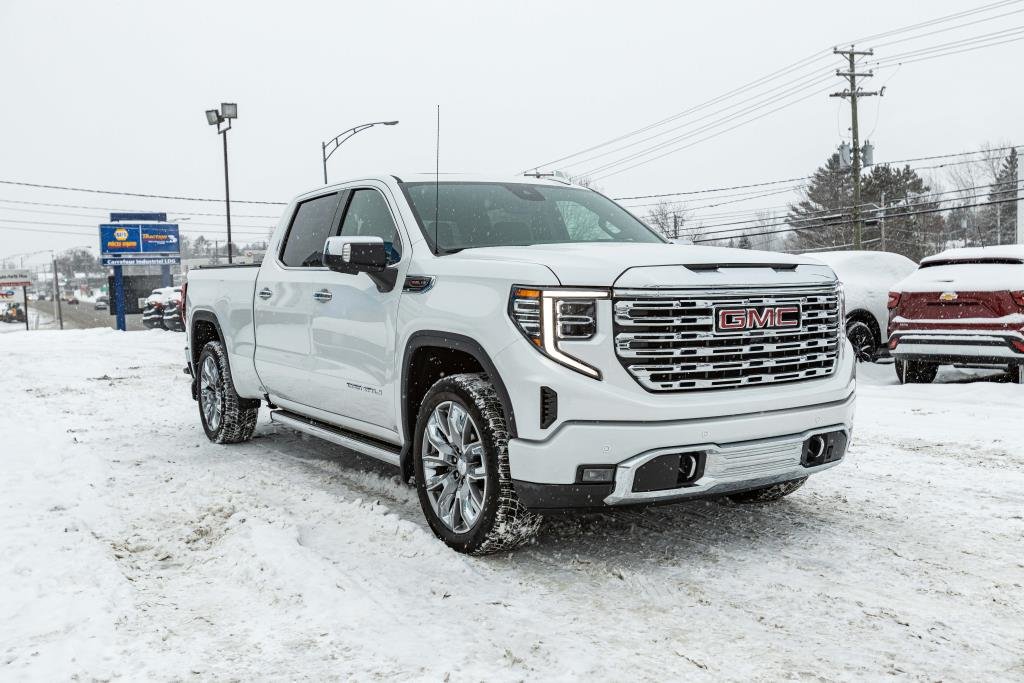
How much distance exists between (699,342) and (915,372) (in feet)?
27.2

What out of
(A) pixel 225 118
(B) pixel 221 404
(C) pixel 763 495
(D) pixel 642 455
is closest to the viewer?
(D) pixel 642 455

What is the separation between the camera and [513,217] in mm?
5293

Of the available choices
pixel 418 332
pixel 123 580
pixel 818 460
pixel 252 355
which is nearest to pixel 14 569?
pixel 123 580

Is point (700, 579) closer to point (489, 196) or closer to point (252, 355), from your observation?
point (489, 196)

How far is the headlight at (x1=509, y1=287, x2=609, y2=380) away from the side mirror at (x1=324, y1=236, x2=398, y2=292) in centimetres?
123

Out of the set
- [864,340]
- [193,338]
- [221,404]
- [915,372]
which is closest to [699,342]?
[221,404]

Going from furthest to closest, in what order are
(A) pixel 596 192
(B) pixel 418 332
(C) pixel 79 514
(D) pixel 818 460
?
(A) pixel 596 192
(C) pixel 79 514
(B) pixel 418 332
(D) pixel 818 460

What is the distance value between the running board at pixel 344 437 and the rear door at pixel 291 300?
0.14m

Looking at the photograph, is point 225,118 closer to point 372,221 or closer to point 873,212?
point 372,221

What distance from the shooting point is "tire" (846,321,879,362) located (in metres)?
12.8

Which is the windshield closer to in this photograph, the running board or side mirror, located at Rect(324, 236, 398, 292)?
side mirror, located at Rect(324, 236, 398, 292)

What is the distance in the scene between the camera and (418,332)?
4559 mm

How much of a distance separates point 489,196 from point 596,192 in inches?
43.1

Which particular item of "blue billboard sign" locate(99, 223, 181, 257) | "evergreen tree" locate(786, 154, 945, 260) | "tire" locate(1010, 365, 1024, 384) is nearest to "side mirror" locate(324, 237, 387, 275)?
"tire" locate(1010, 365, 1024, 384)
